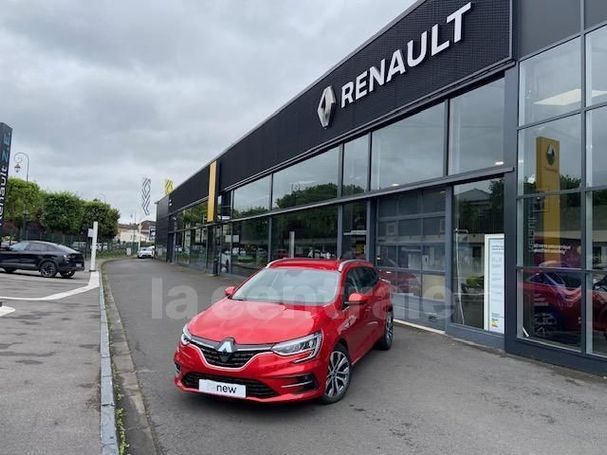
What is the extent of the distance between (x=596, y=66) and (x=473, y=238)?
3.59 m

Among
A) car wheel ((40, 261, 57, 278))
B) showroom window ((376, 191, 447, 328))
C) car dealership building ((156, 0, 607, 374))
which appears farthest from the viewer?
car wheel ((40, 261, 57, 278))

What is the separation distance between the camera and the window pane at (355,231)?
13142 mm

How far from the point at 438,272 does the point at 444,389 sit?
4.48 m

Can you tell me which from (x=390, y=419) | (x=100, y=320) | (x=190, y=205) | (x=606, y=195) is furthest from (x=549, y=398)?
(x=190, y=205)

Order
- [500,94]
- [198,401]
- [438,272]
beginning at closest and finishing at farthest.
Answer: [198,401]
[500,94]
[438,272]

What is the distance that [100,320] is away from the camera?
1055 centimetres

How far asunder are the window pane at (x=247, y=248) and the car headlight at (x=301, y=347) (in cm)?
1508

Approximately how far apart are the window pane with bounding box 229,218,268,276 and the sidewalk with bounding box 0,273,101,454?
1038 cm

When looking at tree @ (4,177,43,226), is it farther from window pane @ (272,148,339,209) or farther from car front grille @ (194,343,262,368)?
car front grille @ (194,343,262,368)

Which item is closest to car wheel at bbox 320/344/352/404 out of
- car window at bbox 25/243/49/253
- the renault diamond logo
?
the renault diamond logo

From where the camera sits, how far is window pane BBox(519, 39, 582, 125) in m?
7.77

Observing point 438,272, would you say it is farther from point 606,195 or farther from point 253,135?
point 253,135

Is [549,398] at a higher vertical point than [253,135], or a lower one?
lower

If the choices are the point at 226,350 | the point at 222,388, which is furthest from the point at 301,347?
the point at 222,388
